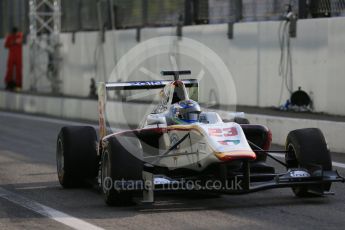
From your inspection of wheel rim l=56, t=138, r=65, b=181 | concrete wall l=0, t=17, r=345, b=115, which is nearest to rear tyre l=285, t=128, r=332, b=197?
wheel rim l=56, t=138, r=65, b=181

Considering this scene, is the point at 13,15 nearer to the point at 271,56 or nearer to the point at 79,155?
the point at 271,56

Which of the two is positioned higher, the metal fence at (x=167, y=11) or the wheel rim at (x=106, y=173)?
the metal fence at (x=167, y=11)

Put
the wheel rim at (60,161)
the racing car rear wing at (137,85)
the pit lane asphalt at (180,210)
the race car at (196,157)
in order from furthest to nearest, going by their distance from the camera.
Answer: the wheel rim at (60,161), the racing car rear wing at (137,85), the race car at (196,157), the pit lane asphalt at (180,210)

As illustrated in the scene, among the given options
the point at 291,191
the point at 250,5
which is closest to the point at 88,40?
the point at 250,5

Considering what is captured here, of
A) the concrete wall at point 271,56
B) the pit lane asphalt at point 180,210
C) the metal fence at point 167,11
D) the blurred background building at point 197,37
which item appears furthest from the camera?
the metal fence at point 167,11

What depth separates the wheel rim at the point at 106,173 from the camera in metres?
9.27

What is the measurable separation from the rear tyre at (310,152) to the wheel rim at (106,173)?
199cm

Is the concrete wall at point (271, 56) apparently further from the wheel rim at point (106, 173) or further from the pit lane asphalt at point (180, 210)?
the wheel rim at point (106, 173)

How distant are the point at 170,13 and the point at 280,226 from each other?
17.4 metres

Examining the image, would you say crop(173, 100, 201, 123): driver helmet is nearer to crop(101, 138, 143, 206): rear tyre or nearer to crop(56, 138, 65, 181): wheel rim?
crop(101, 138, 143, 206): rear tyre

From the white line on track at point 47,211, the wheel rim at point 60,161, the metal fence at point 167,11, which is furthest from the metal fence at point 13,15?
the white line on track at point 47,211

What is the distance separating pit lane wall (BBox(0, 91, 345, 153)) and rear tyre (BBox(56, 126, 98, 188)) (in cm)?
319

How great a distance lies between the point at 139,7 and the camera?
26.9 meters

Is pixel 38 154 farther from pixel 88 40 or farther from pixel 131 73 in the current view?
pixel 88 40
